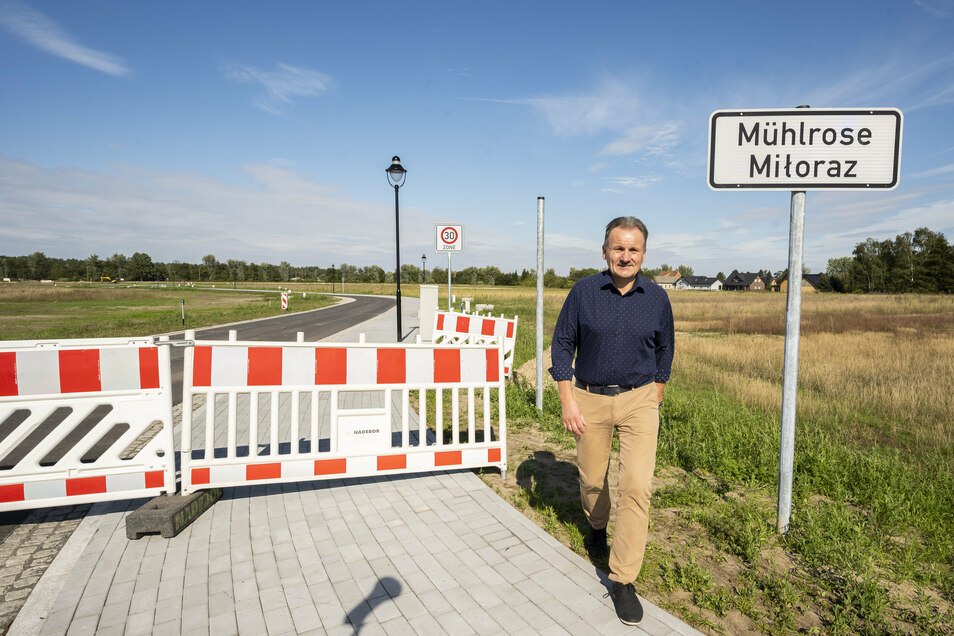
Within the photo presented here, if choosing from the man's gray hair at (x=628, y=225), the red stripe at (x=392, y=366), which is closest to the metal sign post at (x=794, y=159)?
the man's gray hair at (x=628, y=225)

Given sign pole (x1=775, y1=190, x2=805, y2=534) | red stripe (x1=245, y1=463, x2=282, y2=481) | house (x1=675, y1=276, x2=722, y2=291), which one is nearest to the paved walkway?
red stripe (x1=245, y1=463, x2=282, y2=481)

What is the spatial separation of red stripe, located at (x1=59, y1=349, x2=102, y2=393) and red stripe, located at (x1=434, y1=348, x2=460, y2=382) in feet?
8.85

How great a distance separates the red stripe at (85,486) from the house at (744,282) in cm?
13103

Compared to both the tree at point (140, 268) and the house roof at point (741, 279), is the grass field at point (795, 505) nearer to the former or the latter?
the house roof at point (741, 279)

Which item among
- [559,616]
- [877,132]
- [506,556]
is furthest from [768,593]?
[877,132]

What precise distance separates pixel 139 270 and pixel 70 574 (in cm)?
15555

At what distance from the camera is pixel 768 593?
2.80m

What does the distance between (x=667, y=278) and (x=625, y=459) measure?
14825 cm

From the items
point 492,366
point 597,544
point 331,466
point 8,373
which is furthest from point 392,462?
point 8,373

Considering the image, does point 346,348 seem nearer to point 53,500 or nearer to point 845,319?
point 53,500

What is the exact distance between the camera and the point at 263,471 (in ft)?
13.0

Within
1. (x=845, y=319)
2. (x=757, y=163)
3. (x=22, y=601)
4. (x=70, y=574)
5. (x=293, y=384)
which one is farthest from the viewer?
(x=845, y=319)

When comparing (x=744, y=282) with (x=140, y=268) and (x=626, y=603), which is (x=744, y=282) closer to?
(x=626, y=603)

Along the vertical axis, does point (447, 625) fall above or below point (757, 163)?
below
